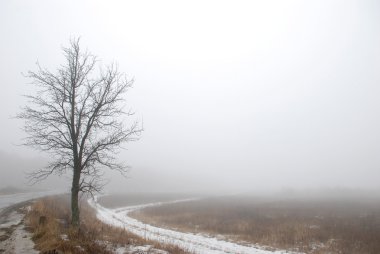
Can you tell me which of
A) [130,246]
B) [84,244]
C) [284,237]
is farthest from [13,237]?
[284,237]

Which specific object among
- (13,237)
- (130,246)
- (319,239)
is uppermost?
(13,237)

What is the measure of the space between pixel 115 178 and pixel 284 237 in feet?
320

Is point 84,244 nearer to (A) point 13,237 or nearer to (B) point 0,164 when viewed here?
(A) point 13,237

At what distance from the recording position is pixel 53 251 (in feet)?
32.7

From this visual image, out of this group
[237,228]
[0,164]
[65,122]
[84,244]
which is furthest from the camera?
[0,164]

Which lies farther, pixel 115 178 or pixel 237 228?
pixel 115 178

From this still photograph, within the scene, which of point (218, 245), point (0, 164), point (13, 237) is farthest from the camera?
point (0, 164)

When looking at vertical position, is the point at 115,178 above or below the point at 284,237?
above

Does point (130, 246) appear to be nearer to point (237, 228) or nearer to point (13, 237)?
point (13, 237)

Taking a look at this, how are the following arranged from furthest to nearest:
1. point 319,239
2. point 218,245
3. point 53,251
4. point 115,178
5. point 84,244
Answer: point 115,178 < point 319,239 < point 218,245 < point 84,244 < point 53,251

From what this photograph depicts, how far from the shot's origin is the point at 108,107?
16.4 meters

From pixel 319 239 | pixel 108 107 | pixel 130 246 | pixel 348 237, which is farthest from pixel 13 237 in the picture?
pixel 348 237

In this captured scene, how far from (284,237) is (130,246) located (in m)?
13.7

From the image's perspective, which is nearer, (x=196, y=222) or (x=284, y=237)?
(x=284, y=237)
